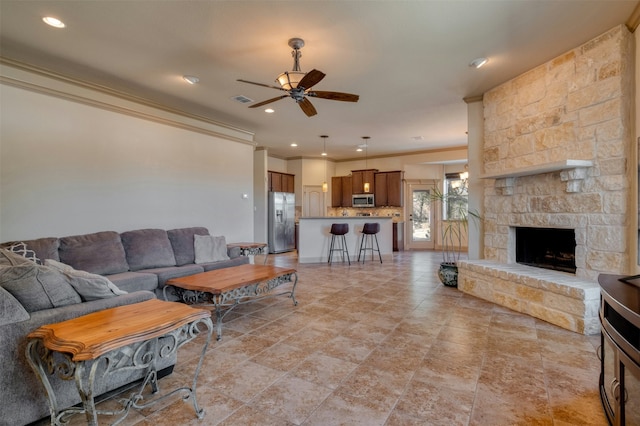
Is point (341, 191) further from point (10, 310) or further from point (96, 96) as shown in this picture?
point (10, 310)

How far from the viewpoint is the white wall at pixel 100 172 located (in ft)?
11.4

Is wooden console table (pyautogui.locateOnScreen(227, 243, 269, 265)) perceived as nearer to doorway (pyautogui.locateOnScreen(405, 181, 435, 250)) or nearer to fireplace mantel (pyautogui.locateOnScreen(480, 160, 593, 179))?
fireplace mantel (pyautogui.locateOnScreen(480, 160, 593, 179))

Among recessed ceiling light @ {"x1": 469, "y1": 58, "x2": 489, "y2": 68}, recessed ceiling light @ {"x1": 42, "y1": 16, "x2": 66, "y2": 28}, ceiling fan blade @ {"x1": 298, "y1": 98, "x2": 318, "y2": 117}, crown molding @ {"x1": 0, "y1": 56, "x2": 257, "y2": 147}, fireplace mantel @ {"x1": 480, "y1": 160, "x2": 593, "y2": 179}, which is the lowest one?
fireplace mantel @ {"x1": 480, "y1": 160, "x2": 593, "y2": 179}

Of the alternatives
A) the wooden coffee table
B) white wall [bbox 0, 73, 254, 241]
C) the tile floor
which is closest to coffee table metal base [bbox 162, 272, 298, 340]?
the wooden coffee table

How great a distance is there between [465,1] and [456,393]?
290 cm

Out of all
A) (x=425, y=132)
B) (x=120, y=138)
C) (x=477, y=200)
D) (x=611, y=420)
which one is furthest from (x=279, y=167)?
(x=611, y=420)

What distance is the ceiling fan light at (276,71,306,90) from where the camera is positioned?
2.95 m

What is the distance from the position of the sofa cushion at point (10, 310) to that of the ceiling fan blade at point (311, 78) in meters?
2.53

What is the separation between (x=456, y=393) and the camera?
79.7 inches

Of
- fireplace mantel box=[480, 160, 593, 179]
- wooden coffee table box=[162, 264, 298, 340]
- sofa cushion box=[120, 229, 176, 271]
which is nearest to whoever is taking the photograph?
wooden coffee table box=[162, 264, 298, 340]

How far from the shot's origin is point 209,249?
480 centimetres

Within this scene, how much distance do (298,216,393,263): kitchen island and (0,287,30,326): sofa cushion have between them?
5425mm

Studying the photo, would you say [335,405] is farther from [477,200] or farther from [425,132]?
[425,132]

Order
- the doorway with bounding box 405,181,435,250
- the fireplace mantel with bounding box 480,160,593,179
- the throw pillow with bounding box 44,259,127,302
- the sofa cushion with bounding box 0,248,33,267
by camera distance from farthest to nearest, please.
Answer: the doorway with bounding box 405,181,435,250, the fireplace mantel with bounding box 480,160,593,179, the sofa cushion with bounding box 0,248,33,267, the throw pillow with bounding box 44,259,127,302
